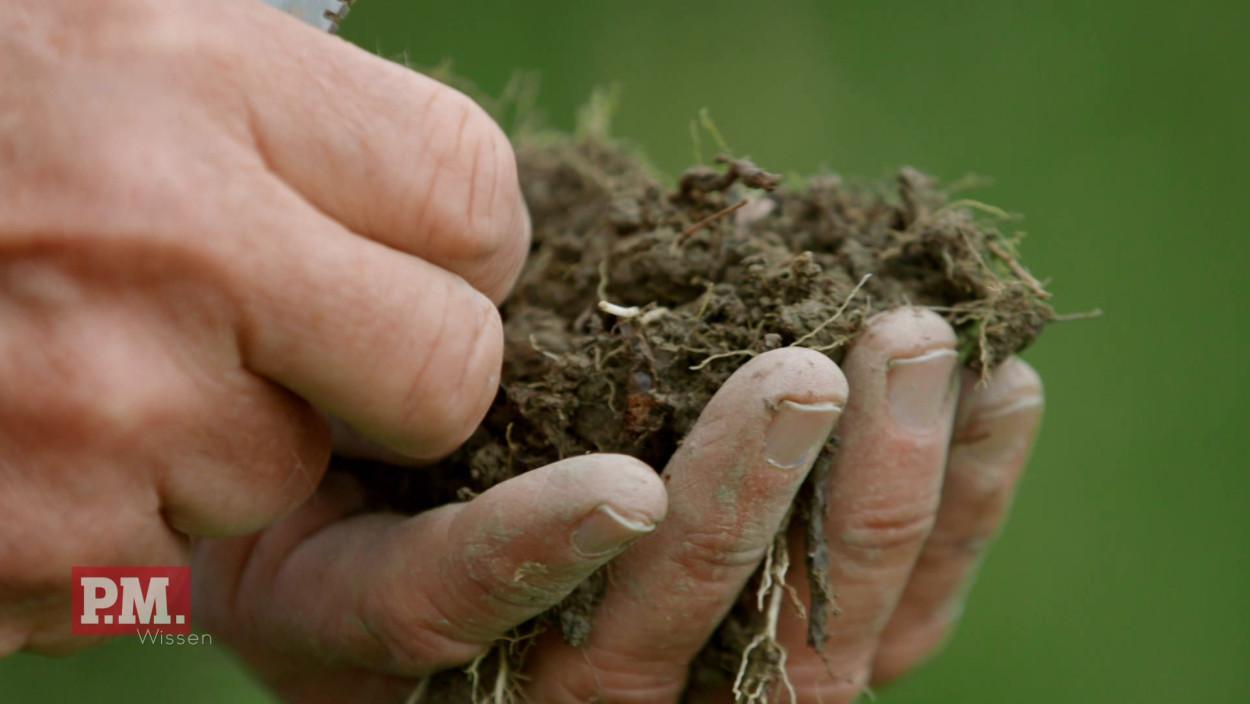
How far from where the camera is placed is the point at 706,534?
27.9 inches

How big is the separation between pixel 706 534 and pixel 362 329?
1.06 ft

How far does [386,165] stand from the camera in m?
0.59

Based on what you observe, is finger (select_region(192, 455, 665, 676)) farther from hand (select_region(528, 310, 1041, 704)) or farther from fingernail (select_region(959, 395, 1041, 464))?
fingernail (select_region(959, 395, 1041, 464))

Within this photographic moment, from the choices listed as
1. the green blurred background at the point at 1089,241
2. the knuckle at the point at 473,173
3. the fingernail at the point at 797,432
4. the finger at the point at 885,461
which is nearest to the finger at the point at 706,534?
the fingernail at the point at 797,432

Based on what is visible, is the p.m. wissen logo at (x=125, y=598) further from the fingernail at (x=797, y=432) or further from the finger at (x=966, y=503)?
the finger at (x=966, y=503)

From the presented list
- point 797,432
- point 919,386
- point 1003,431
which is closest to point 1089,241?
point 1003,431

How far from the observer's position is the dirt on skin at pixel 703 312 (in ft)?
2.49

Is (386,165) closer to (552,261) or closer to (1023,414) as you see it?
(552,261)

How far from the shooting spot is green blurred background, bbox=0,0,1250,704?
179 cm

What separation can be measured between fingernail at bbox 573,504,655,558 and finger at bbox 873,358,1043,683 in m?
0.40

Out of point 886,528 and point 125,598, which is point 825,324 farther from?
point 125,598

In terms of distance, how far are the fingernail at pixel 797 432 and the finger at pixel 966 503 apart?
0.23 metres

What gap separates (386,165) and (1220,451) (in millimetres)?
1934

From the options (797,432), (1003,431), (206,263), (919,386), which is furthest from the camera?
(1003,431)
